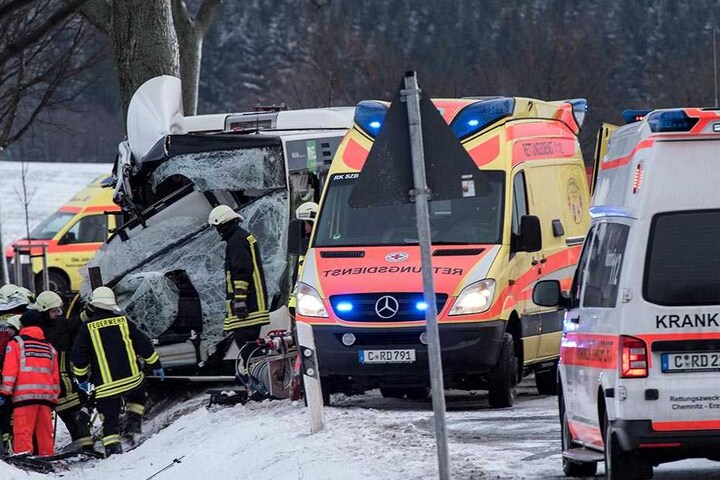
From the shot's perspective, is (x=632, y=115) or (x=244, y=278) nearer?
(x=632, y=115)

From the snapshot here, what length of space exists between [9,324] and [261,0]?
70.4 m

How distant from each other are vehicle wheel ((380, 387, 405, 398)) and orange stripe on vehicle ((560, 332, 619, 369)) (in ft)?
12.6

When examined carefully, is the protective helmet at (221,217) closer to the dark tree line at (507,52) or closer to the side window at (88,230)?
the side window at (88,230)

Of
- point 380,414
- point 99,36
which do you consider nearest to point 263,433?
point 380,414

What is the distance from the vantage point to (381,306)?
1277 cm

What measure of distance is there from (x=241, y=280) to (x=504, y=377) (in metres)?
3.05

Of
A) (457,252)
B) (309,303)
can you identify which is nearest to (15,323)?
(309,303)

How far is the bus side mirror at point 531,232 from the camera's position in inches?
516

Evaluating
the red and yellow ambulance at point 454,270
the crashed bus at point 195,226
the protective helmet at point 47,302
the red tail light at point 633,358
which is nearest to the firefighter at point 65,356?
the protective helmet at point 47,302

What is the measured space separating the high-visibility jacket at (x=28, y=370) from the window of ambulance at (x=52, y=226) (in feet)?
59.8

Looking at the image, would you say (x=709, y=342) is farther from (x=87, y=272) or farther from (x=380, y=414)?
(x=87, y=272)

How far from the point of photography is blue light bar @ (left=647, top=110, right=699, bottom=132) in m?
8.17

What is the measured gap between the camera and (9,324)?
1492cm

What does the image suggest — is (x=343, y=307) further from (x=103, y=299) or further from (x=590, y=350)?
(x=590, y=350)
